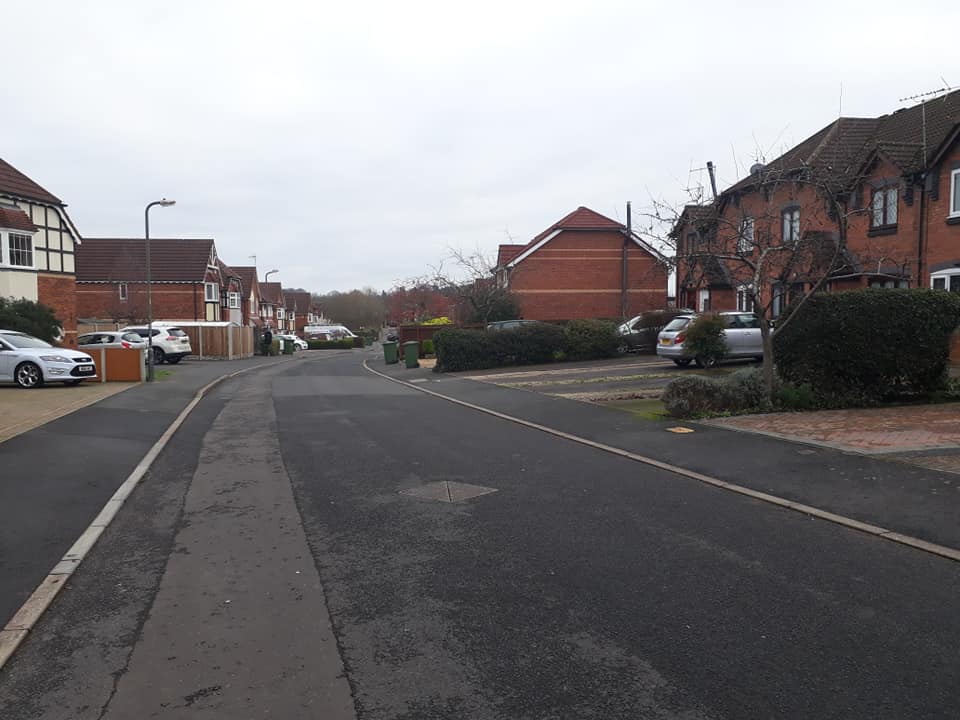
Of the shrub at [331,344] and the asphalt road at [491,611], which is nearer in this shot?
the asphalt road at [491,611]

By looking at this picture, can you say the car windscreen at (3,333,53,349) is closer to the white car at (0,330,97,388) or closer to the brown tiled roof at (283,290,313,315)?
the white car at (0,330,97,388)

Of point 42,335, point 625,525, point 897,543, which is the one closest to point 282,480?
point 625,525

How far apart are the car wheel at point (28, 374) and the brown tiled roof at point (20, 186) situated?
15.3m

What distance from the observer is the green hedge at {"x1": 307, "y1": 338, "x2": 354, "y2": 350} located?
247ft

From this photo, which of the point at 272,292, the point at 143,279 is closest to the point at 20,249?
the point at 143,279

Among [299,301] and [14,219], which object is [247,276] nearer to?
[14,219]

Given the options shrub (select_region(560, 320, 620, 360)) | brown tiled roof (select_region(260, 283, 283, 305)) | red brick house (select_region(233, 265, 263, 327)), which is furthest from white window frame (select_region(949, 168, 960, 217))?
brown tiled roof (select_region(260, 283, 283, 305))

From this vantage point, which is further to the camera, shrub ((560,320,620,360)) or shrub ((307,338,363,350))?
shrub ((307,338,363,350))

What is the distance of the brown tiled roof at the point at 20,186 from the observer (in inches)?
1251

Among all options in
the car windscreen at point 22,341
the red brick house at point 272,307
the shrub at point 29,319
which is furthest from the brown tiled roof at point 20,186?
the red brick house at point 272,307

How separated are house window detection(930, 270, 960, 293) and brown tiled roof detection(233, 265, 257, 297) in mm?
62192

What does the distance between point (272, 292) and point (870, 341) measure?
3753 inches

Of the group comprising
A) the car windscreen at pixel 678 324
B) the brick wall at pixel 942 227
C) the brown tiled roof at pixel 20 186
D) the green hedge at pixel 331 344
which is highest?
the brown tiled roof at pixel 20 186

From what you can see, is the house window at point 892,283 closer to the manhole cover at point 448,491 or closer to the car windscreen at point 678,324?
the car windscreen at point 678,324
